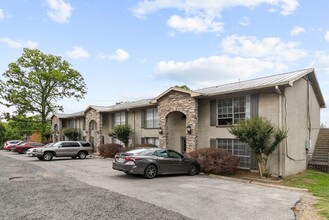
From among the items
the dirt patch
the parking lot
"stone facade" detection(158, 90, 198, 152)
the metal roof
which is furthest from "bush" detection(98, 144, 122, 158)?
the dirt patch

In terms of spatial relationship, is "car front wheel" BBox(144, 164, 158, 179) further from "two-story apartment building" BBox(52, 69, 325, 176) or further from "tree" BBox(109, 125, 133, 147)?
"tree" BBox(109, 125, 133, 147)

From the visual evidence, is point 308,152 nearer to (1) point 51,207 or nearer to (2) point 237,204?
(2) point 237,204

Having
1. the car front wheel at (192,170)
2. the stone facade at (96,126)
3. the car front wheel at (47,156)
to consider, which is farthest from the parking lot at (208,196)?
the stone facade at (96,126)

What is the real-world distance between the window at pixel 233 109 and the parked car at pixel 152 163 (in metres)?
3.80

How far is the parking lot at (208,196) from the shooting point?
7695 millimetres

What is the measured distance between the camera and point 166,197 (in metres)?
9.34

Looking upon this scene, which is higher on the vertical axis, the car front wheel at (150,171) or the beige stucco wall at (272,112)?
the beige stucco wall at (272,112)

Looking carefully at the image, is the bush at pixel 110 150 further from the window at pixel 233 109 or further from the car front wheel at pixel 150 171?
the car front wheel at pixel 150 171

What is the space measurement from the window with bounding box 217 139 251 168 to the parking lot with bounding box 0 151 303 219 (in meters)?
2.98

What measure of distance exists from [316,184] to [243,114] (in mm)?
5230

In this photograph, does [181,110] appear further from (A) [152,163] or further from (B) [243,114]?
(A) [152,163]

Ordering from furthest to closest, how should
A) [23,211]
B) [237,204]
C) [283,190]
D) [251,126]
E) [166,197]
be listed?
1. [251,126]
2. [283,190]
3. [166,197]
4. [237,204]
5. [23,211]

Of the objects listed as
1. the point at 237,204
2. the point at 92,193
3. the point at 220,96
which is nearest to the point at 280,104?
the point at 220,96

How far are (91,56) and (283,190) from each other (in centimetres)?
1622
